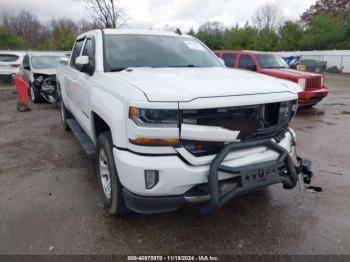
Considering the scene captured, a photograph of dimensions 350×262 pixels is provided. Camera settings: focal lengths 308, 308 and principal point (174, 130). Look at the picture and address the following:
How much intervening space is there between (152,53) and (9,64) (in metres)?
15.6

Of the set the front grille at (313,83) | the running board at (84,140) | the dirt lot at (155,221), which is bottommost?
the dirt lot at (155,221)

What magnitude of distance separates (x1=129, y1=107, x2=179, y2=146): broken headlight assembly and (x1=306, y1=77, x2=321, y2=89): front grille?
7.43 m

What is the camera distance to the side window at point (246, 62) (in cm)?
946

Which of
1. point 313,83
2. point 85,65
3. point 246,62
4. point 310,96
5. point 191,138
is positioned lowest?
point 310,96

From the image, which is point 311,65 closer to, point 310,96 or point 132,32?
point 310,96

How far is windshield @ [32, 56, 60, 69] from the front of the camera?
10.5 metres

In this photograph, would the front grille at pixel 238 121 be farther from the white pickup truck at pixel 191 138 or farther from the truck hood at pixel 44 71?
the truck hood at pixel 44 71

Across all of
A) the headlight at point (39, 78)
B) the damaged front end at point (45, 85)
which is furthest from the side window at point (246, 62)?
the headlight at point (39, 78)

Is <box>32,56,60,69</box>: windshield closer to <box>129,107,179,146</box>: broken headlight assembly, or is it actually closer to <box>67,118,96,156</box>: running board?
<box>67,118,96,156</box>: running board

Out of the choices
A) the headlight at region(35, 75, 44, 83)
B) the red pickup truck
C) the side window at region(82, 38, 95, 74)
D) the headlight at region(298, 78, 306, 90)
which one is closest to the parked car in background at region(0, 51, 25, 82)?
the headlight at region(35, 75, 44, 83)

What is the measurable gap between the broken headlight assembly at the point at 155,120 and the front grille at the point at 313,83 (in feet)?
24.4

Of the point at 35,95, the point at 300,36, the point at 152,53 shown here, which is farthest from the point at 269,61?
the point at 300,36

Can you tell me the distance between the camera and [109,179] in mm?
3076

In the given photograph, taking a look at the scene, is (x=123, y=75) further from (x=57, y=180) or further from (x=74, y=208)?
(x=57, y=180)
